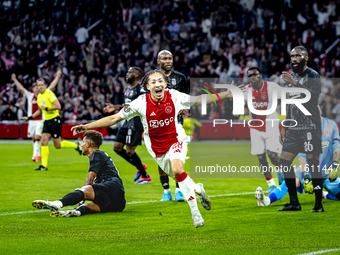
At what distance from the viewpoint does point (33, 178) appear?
10.8 meters

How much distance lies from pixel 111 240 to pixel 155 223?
1071 mm

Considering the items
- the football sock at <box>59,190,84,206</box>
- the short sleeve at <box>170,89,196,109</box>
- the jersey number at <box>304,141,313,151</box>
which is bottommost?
the football sock at <box>59,190,84,206</box>

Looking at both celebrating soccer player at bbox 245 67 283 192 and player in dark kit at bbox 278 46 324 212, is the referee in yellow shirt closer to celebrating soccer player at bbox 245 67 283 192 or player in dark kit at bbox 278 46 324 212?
celebrating soccer player at bbox 245 67 283 192

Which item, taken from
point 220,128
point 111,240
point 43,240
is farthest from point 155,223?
point 220,128

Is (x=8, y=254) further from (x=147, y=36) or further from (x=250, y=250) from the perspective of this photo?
(x=147, y=36)

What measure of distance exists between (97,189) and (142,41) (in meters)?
20.1

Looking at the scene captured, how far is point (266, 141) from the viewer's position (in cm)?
919

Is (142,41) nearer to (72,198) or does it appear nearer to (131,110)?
(131,110)

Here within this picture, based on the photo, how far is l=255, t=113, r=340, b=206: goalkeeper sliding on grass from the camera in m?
7.67

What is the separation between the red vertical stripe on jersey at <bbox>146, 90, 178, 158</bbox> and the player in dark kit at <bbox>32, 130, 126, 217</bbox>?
2.97 feet

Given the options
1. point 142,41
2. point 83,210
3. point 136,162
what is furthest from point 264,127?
point 142,41

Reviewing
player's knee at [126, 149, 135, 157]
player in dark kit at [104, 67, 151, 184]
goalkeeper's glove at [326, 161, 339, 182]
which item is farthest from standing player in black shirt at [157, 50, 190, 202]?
goalkeeper's glove at [326, 161, 339, 182]

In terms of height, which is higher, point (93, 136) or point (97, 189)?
point (93, 136)

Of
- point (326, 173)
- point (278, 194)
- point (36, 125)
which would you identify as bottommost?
point (278, 194)
